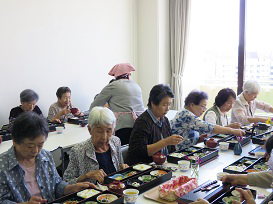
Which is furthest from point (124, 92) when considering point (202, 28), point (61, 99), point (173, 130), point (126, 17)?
point (202, 28)

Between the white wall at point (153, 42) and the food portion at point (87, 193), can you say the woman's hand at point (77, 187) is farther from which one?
the white wall at point (153, 42)

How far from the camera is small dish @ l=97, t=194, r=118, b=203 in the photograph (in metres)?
1.69

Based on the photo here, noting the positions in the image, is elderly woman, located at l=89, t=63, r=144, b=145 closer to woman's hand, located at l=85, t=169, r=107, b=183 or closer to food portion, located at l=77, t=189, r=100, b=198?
woman's hand, located at l=85, t=169, r=107, b=183

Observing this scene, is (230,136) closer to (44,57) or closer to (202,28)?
(44,57)

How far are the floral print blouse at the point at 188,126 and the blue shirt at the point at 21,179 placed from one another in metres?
1.40

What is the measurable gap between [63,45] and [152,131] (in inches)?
114

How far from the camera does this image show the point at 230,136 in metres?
3.12

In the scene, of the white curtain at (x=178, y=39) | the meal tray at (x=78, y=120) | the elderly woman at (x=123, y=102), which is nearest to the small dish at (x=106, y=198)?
the elderly woman at (x=123, y=102)

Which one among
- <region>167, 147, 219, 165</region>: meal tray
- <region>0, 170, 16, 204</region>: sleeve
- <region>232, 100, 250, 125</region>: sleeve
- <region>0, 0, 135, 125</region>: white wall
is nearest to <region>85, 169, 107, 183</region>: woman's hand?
<region>0, 170, 16, 204</region>: sleeve

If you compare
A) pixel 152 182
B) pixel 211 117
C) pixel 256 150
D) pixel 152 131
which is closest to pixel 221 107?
pixel 211 117

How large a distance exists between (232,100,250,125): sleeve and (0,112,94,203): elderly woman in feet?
9.10

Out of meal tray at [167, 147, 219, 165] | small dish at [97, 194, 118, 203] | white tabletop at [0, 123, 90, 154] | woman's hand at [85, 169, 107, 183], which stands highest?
woman's hand at [85, 169, 107, 183]

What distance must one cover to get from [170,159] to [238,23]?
407cm

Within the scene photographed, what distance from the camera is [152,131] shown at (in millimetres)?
2682
